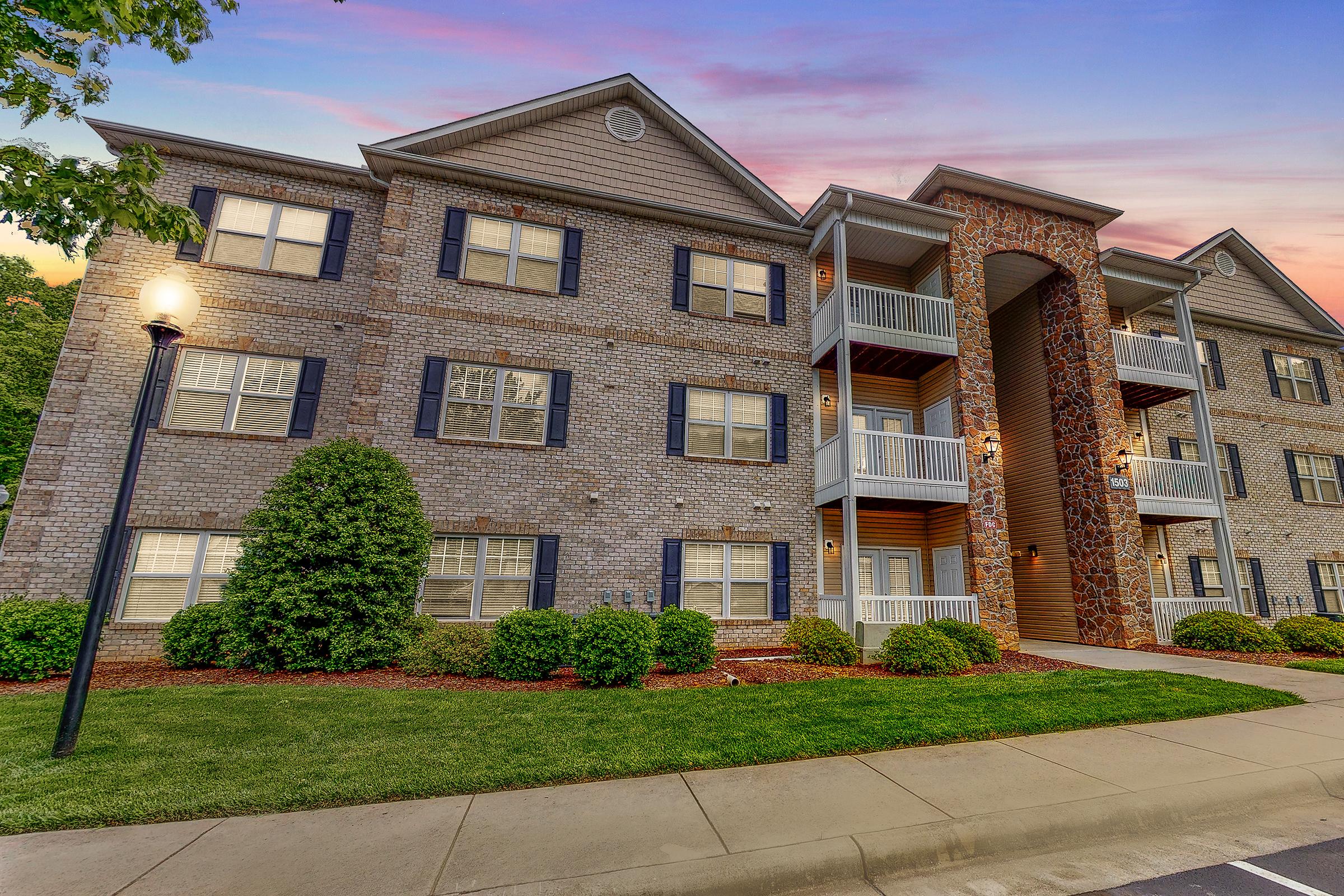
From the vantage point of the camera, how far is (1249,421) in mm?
18359

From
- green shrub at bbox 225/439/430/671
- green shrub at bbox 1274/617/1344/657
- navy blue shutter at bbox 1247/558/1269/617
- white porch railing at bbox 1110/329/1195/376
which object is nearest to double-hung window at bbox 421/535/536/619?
green shrub at bbox 225/439/430/671

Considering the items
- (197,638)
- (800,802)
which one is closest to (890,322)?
(800,802)

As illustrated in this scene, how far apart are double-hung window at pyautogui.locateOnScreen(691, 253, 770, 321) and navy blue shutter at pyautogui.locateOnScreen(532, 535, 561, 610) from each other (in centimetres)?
648

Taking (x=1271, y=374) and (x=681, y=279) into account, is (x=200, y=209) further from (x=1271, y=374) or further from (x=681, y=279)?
(x=1271, y=374)

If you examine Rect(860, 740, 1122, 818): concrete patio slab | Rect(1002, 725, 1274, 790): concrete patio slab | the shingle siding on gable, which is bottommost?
Rect(860, 740, 1122, 818): concrete patio slab

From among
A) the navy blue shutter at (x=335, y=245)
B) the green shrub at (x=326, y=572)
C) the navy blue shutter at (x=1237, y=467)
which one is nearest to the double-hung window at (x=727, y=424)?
the green shrub at (x=326, y=572)

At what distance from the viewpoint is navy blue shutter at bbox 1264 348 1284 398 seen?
1908 cm

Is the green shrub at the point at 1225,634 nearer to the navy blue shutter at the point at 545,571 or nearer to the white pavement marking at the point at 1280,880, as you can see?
the white pavement marking at the point at 1280,880

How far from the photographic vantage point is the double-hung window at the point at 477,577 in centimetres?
Answer: 1105

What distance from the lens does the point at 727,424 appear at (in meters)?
13.4

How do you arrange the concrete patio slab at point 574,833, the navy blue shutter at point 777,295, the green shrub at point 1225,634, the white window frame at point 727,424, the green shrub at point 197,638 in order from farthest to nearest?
1. the navy blue shutter at point 777,295
2. the white window frame at point 727,424
3. the green shrub at point 1225,634
4. the green shrub at point 197,638
5. the concrete patio slab at point 574,833

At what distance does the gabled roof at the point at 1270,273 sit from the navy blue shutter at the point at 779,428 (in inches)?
658

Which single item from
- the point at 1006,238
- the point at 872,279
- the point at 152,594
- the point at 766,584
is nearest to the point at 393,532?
the point at 152,594

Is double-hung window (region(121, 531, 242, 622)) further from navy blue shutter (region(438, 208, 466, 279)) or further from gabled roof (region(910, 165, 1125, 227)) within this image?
gabled roof (region(910, 165, 1125, 227))
